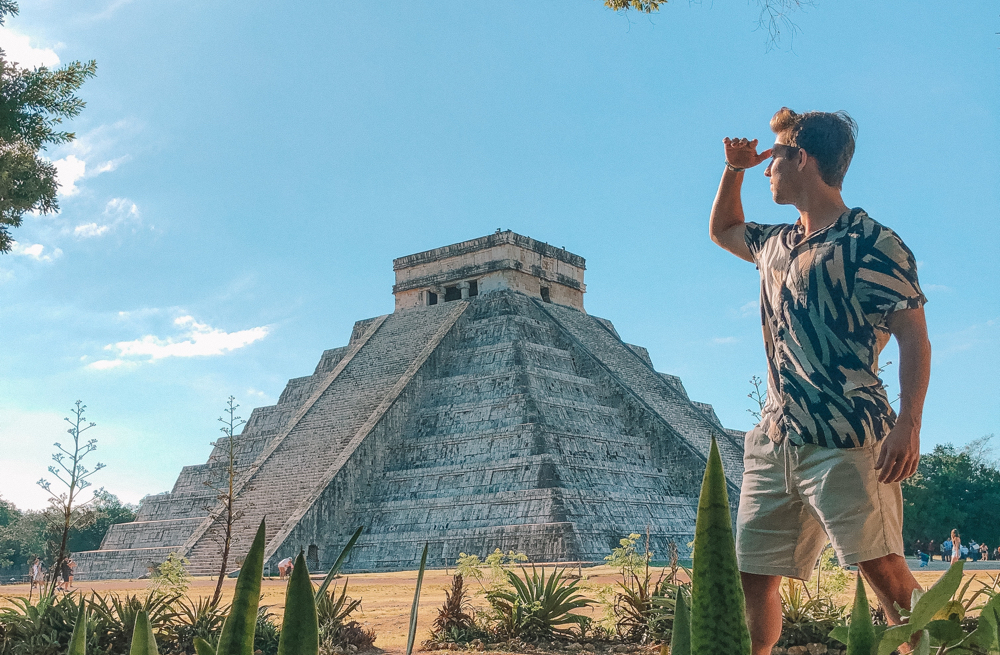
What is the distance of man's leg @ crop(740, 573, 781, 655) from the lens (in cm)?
254

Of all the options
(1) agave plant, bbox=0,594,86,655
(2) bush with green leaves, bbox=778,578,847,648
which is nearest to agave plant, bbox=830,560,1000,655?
(2) bush with green leaves, bbox=778,578,847,648

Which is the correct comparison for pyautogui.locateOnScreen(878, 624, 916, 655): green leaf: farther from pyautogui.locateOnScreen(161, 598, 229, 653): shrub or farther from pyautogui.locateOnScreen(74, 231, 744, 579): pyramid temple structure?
pyautogui.locateOnScreen(74, 231, 744, 579): pyramid temple structure

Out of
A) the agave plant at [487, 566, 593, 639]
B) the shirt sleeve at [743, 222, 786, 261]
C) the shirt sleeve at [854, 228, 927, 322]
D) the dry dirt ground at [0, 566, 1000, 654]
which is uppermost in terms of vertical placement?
the shirt sleeve at [743, 222, 786, 261]

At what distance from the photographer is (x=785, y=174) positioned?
2.80 m

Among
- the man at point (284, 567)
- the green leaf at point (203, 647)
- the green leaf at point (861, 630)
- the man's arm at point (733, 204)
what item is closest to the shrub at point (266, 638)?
the man's arm at point (733, 204)

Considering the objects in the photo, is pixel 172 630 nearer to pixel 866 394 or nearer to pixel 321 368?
pixel 866 394

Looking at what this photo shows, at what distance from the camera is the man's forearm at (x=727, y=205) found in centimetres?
312

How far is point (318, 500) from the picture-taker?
63.0ft

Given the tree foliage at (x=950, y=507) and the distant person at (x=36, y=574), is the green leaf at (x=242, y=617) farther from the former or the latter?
the tree foliage at (x=950, y=507)

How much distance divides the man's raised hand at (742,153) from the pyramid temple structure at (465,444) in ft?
43.7

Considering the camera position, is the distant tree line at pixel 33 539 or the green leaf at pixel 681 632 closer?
the green leaf at pixel 681 632

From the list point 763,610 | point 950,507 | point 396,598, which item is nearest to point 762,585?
point 763,610

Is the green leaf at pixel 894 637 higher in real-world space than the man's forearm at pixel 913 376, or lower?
lower

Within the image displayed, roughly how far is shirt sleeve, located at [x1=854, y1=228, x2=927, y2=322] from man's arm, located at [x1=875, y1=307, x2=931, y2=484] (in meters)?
0.03
